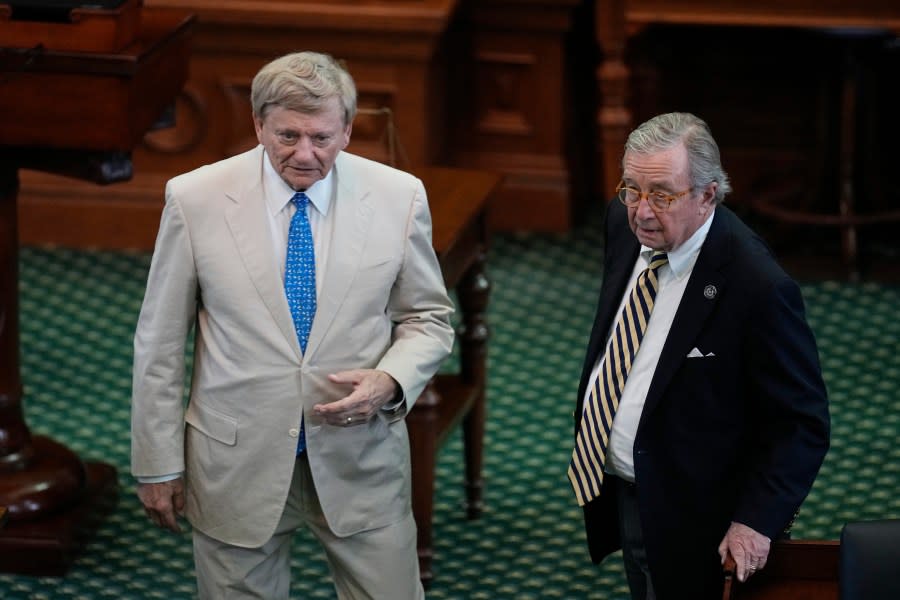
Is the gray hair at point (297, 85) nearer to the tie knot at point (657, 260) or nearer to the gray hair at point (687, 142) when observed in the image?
the gray hair at point (687, 142)

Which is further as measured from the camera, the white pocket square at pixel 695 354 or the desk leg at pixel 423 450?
the desk leg at pixel 423 450

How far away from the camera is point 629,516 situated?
11.4ft

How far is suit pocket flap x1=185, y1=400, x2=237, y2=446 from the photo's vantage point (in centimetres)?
339

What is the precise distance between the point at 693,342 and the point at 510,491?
7.33ft

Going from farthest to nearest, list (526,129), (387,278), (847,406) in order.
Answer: (526,129), (847,406), (387,278)

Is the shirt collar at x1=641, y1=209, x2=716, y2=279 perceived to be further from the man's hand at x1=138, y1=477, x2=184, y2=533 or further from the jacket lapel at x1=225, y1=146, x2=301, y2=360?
the man's hand at x1=138, y1=477, x2=184, y2=533

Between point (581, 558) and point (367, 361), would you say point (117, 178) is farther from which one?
point (581, 558)

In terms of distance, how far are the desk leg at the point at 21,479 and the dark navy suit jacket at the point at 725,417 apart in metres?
2.08

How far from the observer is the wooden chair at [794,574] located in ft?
10.6

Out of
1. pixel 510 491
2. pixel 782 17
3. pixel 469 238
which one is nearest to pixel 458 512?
pixel 510 491

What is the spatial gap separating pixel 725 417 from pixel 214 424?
3.47 ft

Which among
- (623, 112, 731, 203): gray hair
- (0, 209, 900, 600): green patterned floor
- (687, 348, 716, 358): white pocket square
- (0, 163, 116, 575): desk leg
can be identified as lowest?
(0, 209, 900, 600): green patterned floor

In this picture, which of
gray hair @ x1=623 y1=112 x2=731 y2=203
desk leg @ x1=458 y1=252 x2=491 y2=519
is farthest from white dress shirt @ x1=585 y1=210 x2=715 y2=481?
desk leg @ x1=458 y1=252 x2=491 y2=519

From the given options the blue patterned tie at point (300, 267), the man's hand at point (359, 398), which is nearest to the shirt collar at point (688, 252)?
the man's hand at point (359, 398)
